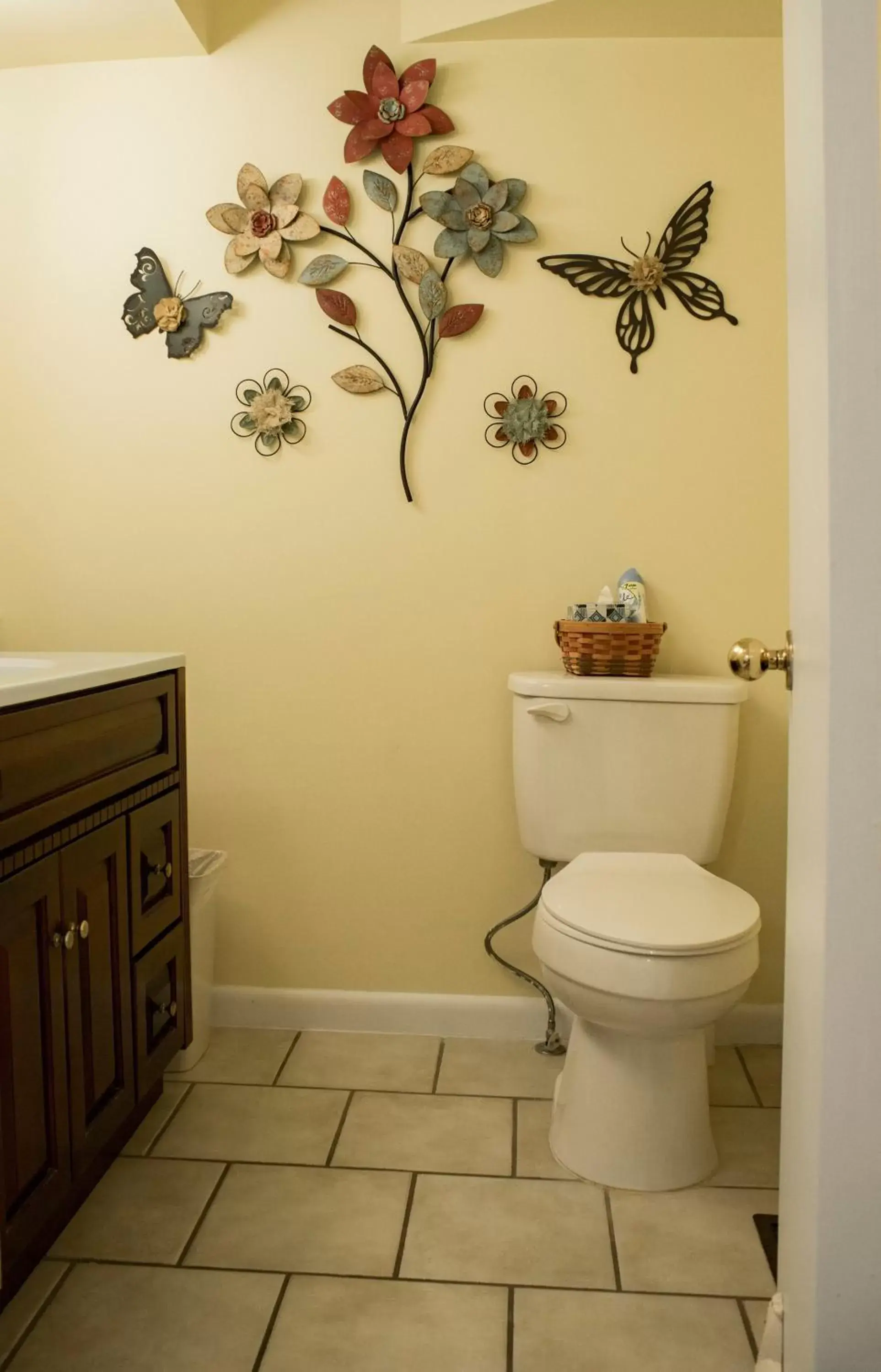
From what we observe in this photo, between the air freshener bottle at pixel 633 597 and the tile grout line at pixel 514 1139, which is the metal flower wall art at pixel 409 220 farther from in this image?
the tile grout line at pixel 514 1139

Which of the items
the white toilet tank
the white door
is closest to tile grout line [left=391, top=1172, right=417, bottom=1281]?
the white toilet tank

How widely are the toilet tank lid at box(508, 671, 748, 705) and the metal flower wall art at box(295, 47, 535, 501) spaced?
560mm

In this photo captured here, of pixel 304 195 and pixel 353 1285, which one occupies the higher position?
pixel 304 195

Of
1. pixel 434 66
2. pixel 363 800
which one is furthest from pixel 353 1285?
pixel 434 66

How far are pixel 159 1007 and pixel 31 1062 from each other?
0.50 meters

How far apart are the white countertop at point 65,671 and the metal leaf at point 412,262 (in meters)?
0.97

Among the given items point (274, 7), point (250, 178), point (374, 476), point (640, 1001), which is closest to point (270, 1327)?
point (640, 1001)

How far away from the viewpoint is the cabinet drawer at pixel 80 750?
1.32 meters

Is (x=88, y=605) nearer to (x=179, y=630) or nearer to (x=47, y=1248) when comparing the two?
(x=179, y=630)

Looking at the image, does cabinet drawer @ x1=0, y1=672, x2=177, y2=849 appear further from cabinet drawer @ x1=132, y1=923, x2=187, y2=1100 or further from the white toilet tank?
the white toilet tank

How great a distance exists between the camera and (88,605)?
7.67ft

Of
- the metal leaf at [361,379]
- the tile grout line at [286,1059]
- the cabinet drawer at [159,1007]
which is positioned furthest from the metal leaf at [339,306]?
the tile grout line at [286,1059]

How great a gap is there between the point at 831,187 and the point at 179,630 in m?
1.83

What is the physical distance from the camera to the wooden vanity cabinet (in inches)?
51.8
